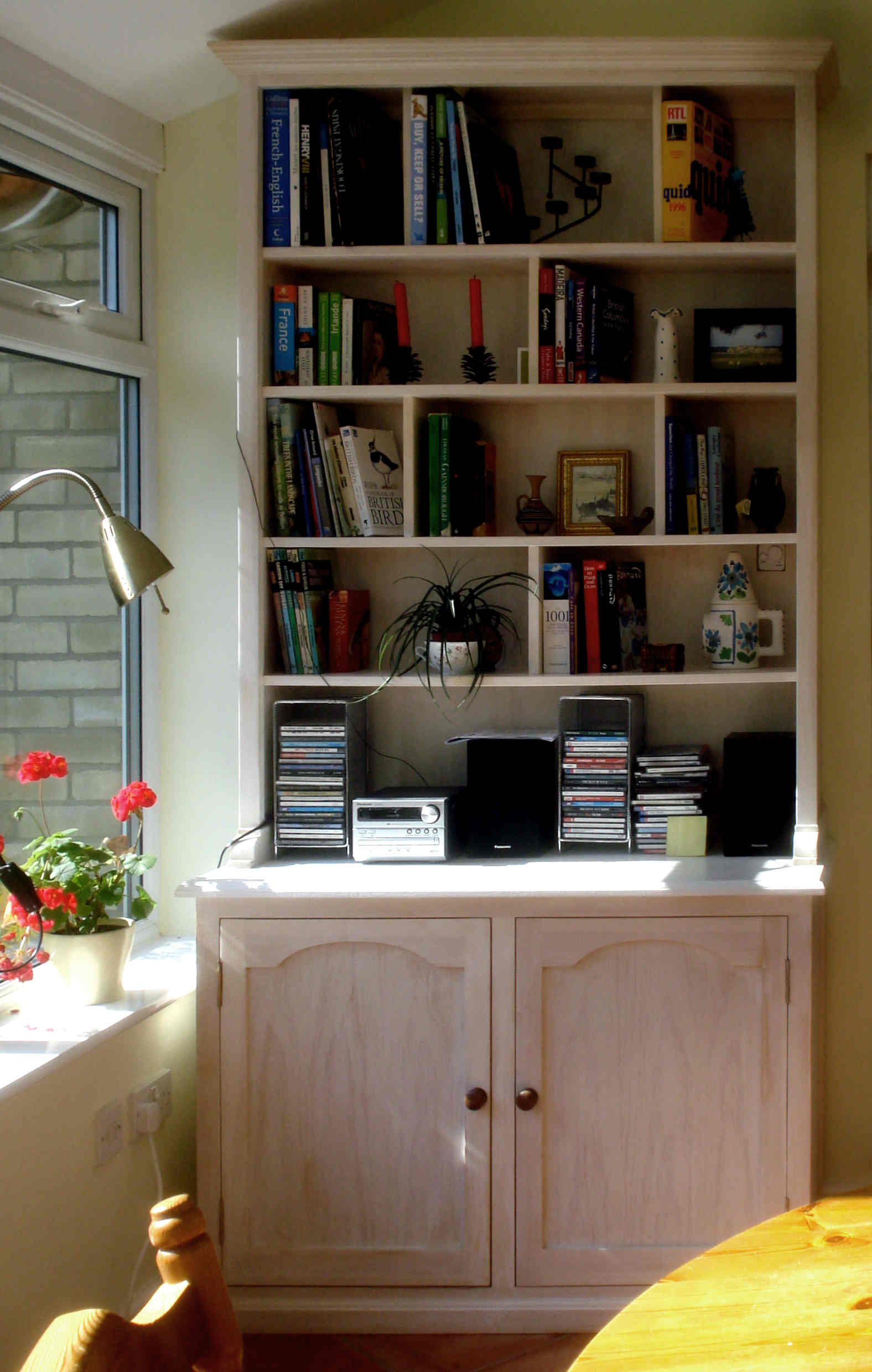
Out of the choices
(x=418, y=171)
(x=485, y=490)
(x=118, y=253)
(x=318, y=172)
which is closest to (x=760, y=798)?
(x=485, y=490)

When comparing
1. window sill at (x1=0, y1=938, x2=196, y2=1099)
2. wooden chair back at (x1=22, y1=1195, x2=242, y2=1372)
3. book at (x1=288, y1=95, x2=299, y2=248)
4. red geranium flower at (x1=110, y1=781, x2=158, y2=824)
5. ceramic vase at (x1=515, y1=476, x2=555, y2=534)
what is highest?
book at (x1=288, y1=95, x2=299, y2=248)

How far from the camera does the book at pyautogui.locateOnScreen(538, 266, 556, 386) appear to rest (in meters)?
2.68

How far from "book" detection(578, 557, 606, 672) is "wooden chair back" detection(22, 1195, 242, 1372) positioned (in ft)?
6.34

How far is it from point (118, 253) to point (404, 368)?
2.30 feet

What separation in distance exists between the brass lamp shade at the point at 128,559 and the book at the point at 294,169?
1.07 metres

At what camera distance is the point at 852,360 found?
2848 millimetres

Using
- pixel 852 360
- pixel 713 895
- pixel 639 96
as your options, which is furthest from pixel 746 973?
pixel 639 96

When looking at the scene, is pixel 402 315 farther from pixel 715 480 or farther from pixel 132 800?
pixel 132 800

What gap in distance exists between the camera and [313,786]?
107 inches

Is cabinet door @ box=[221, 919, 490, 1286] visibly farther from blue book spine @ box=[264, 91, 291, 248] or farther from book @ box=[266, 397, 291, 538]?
blue book spine @ box=[264, 91, 291, 248]

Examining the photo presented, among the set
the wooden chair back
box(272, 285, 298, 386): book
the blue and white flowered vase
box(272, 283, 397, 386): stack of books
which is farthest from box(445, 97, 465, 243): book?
Answer: the wooden chair back

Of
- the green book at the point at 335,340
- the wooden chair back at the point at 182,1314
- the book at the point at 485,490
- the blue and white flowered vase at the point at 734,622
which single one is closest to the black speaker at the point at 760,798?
the blue and white flowered vase at the point at 734,622

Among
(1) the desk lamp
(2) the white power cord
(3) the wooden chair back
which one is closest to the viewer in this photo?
(3) the wooden chair back

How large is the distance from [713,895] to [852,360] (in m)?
1.25
